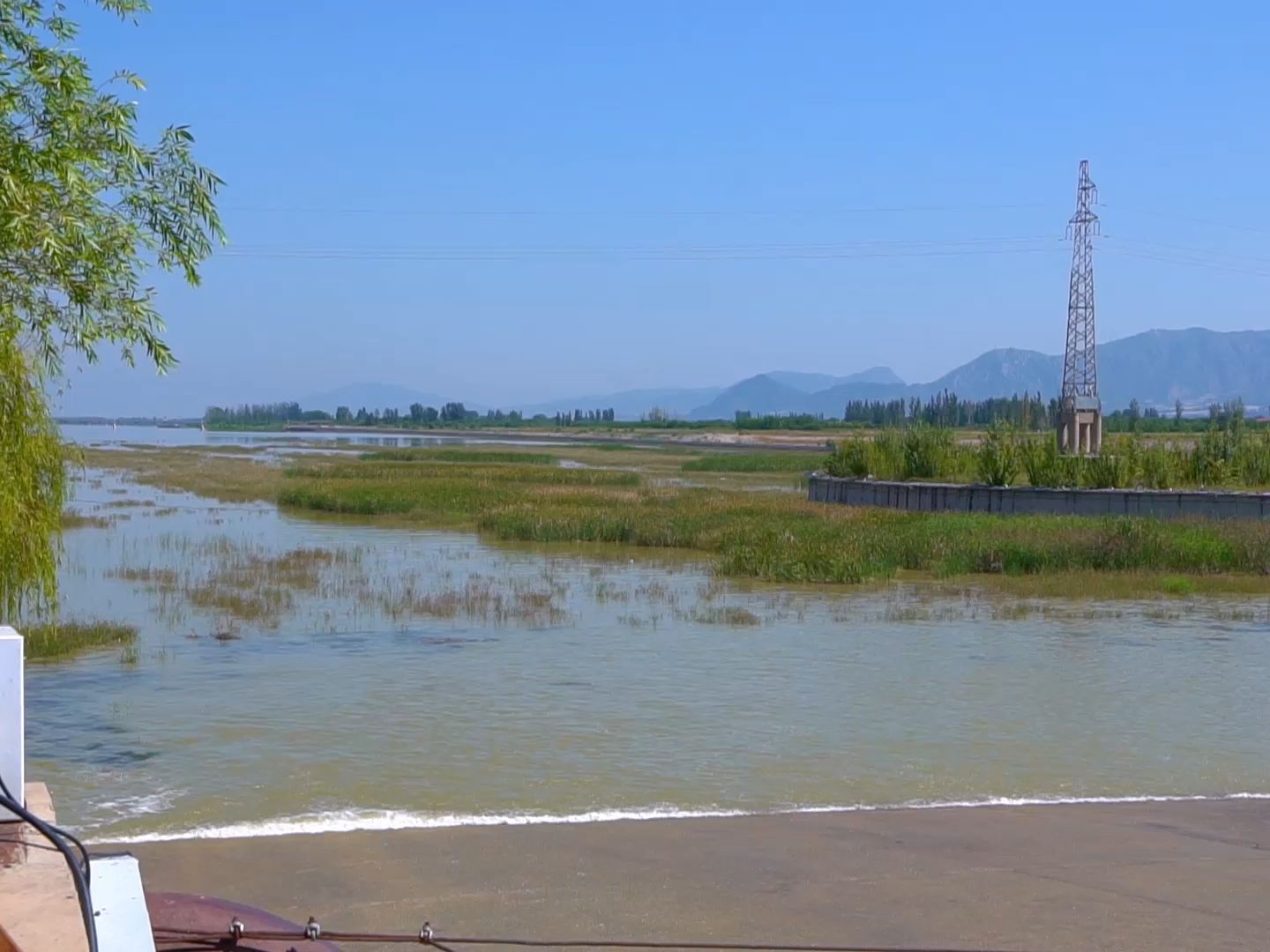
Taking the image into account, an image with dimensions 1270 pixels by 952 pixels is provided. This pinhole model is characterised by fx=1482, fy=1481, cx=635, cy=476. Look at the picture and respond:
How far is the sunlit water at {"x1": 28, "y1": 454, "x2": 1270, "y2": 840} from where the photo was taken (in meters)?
10.5

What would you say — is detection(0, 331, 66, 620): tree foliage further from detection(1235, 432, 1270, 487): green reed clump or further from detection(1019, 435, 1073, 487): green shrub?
detection(1235, 432, 1270, 487): green reed clump

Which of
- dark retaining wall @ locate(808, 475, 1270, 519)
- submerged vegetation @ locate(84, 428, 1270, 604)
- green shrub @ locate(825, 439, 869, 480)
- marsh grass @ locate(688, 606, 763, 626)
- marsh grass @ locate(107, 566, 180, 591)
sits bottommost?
marsh grass @ locate(688, 606, 763, 626)

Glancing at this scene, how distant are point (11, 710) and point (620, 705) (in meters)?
9.15

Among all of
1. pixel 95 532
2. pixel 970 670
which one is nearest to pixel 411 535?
pixel 95 532

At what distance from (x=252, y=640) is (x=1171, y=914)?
12.4m

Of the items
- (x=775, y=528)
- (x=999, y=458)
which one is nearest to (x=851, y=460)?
(x=999, y=458)

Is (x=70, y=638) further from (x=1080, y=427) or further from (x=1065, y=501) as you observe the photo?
(x=1080, y=427)

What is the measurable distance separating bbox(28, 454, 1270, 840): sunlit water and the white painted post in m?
4.31

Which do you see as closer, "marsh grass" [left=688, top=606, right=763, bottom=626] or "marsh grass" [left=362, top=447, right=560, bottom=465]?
"marsh grass" [left=688, top=606, right=763, bottom=626]

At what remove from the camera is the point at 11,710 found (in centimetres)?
493

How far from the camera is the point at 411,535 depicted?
32.3m

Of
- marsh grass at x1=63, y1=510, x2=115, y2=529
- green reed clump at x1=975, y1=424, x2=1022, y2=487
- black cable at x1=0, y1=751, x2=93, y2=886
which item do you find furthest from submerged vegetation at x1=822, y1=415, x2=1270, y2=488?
black cable at x1=0, y1=751, x2=93, y2=886

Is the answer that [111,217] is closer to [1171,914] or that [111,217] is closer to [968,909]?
[968,909]

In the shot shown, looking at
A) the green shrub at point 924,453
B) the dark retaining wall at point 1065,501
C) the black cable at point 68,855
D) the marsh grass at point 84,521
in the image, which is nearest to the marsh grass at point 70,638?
the black cable at point 68,855
